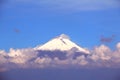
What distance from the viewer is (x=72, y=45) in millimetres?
182250

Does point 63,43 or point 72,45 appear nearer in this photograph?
point 72,45

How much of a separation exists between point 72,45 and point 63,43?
17.5 metres

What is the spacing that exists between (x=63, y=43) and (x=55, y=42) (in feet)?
20.6

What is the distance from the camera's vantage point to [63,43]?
654ft

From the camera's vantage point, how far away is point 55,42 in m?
194

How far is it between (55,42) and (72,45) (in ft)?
45.1

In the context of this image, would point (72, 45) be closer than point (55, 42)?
Yes
